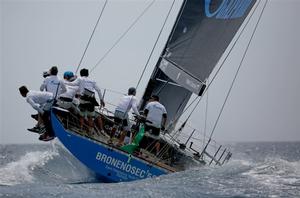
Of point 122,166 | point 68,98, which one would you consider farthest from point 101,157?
point 68,98

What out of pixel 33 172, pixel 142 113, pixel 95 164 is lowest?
pixel 33 172

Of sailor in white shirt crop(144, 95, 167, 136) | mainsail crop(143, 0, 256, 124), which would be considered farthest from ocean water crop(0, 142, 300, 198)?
mainsail crop(143, 0, 256, 124)

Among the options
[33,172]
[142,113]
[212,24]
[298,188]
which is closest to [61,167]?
[33,172]

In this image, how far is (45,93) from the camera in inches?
464

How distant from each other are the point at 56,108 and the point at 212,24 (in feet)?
13.3

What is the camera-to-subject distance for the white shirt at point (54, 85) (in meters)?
11.9

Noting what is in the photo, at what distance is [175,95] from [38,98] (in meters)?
3.57

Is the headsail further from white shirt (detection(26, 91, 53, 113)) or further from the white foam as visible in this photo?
the white foam

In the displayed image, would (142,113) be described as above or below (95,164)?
above

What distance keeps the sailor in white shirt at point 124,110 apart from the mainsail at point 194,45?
149 cm

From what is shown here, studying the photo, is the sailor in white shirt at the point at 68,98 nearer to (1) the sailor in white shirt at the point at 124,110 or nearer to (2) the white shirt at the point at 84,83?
(2) the white shirt at the point at 84,83

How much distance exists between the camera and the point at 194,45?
1370cm

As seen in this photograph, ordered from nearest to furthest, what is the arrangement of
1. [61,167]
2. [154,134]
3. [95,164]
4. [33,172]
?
1. [95,164]
2. [154,134]
3. [33,172]
4. [61,167]

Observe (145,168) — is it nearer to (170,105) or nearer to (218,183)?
(218,183)
